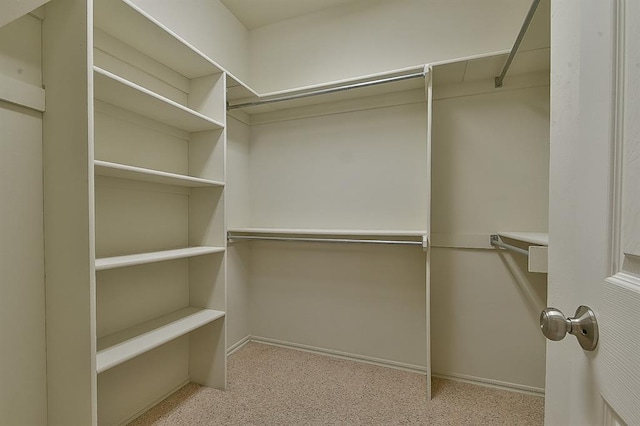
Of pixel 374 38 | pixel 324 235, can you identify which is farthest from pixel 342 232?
pixel 374 38

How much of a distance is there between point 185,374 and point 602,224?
2301 mm

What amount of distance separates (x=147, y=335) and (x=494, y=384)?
218cm

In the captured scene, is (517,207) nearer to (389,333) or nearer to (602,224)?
(389,333)

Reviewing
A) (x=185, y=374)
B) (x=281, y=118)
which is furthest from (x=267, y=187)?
(x=185, y=374)

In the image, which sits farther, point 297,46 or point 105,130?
point 297,46

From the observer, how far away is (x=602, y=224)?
0.44 m

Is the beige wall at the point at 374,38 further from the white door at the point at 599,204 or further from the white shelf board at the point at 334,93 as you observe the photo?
the white door at the point at 599,204

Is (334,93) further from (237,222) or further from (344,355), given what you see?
(344,355)

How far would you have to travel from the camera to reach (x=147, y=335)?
152 centimetres

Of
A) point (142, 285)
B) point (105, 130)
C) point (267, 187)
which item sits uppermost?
point (105, 130)

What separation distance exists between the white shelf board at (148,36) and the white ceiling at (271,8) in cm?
88

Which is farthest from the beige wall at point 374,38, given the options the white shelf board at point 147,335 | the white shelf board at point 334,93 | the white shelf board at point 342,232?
the white shelf board at point 147,335

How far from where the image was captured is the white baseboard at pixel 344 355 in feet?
6.98

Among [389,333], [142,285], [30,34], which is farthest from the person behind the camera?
[389,333]
